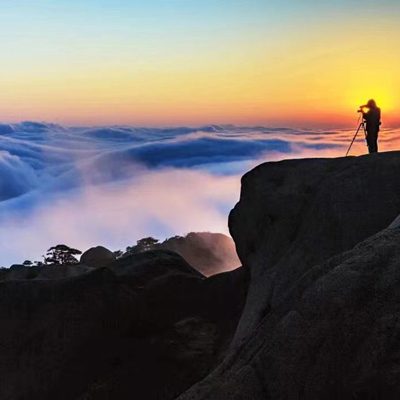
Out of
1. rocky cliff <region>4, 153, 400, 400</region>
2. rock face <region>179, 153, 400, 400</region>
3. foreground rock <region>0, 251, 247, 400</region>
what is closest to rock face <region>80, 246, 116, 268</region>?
rocky cliff <region>4, 153, 400, 400</region>

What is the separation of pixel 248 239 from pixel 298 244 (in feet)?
12.0

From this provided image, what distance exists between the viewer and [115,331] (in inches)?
830

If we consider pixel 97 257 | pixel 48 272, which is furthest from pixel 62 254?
pixel 48 272

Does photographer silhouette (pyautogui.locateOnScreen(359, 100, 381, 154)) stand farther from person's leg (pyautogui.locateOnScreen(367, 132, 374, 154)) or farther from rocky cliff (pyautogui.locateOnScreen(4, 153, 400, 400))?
rocky cliff (pyautogui.locateOnScreen(4, 153, 400, 400))

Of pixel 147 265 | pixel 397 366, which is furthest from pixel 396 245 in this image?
pixel 147 265

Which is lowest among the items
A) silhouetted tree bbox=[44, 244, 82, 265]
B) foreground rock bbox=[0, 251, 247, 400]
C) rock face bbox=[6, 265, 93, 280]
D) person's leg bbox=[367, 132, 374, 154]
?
silhouetted tree bbox=[44, 244, 82, 265]

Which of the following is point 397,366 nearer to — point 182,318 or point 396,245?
point 396,245

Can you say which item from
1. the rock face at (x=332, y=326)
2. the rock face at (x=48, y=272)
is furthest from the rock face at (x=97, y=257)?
the rock face at (x=332, y=326)

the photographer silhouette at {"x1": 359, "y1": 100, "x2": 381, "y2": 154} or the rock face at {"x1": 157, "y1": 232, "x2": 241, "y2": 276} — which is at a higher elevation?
the photographer silhouette at {"x1": 359, "y1": 100, "x2": 381, "y2": 154}

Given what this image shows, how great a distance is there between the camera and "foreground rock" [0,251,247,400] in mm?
19156

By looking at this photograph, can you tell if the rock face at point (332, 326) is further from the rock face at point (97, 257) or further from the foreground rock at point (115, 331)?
the rock face at point (97, 257)

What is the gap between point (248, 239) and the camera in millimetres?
21469

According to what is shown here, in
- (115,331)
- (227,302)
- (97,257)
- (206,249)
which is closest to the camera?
(115,331)

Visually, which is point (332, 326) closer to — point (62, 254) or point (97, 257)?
point (97, 257)
